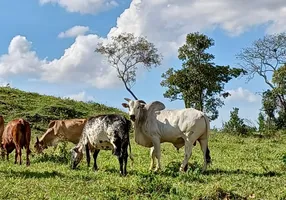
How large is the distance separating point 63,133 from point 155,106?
519 centimetres

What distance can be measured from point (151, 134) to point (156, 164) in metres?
0.99

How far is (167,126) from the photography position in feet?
43.6

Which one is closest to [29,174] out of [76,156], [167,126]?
[76,156]

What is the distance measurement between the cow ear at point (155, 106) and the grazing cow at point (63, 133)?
4.52m

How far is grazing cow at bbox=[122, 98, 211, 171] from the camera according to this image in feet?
42.7

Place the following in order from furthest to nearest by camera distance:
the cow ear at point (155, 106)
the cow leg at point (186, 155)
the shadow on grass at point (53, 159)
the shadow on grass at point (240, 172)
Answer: the shadow on grass at point (53, 159) < the cow ear at point (155, 106) < the cow leg at point (186, 155) < the shadow on grass at point (240, 172)

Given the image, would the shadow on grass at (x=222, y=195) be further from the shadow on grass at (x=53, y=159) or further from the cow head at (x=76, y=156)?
the shadow on grass at (x=53, y=159)

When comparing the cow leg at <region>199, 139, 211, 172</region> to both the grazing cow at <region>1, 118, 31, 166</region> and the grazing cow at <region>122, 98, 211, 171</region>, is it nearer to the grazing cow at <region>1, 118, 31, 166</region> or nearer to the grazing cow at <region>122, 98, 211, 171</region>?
the grazing cow at <region>122, 98, 211, 171</region>

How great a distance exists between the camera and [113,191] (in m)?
9.55

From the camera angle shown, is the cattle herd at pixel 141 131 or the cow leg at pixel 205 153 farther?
the cow leg at pixel 205 153

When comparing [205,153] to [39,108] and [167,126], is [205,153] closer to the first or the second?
[167,126]

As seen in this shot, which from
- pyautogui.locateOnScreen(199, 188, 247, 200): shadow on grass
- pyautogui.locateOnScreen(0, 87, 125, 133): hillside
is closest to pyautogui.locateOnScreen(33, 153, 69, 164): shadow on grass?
pyautogui.locateOnScreen(199, 188, 247, 200): shadow on grass

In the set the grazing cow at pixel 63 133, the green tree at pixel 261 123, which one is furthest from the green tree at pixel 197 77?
the grazing cow at pixel 63 133

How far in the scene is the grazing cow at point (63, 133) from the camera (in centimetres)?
1789
